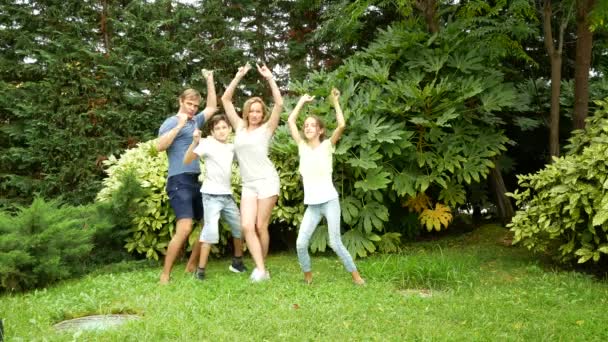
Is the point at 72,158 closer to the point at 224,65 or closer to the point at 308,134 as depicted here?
the point at 224,65

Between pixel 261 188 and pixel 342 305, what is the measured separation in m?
1.52

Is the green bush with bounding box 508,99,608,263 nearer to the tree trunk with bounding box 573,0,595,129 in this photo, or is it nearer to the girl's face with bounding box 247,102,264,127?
the tree trunk with bounding box 573,0,595,129

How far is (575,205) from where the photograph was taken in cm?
466

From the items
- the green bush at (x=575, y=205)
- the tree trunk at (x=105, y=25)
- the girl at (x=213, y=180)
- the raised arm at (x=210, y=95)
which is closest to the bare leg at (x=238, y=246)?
the girl at (x=213, y=180)

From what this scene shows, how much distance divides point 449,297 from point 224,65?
685cm

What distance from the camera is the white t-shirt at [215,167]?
487cm

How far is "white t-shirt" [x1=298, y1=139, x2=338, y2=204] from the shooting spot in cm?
455

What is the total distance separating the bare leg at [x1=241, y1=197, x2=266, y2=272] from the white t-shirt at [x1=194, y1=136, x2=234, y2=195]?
217 mm

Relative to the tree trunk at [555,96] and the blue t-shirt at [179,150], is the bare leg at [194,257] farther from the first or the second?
the tree trunk at [555,96]

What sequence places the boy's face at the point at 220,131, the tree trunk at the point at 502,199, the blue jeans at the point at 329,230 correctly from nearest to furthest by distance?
1. the blue jeans at the point at 329,230
2. the boy's face at the point at 220,131
3. the tree trunk at the point at 502,199

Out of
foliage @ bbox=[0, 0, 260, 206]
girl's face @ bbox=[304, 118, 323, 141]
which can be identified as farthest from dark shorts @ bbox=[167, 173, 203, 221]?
foliage @ bbox=[0, 0, 260, 206]

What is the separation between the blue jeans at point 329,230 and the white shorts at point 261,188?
0.50m

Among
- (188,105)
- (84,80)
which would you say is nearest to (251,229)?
(188,105)

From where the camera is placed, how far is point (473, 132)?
20.8 feet
